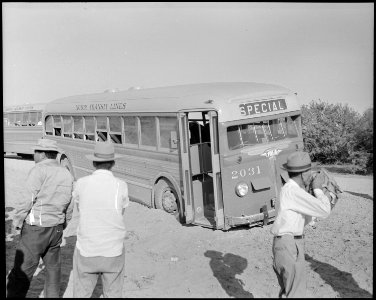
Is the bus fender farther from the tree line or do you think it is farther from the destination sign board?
the tree line

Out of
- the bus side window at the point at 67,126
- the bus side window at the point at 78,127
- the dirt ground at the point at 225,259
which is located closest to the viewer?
the dirt ground at the point at 225,259

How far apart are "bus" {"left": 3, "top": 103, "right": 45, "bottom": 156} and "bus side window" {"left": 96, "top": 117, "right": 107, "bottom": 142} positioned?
8.49 metres

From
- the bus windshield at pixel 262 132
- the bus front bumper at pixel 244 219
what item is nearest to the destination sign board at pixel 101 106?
the bus windshield at pixel 262 132

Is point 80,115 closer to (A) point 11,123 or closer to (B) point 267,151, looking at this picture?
(B) point 267,151

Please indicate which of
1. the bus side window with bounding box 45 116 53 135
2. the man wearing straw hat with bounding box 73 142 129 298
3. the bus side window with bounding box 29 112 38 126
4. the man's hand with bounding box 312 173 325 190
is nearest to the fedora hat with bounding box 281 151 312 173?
the man's hand with bounding box 312 173 325 190

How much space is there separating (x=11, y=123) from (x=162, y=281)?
18259 millimetres

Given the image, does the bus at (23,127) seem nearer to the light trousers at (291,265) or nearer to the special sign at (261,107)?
the special sign at (261,107)

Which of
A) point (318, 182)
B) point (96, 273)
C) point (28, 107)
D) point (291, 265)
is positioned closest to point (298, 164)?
point (318, 182)

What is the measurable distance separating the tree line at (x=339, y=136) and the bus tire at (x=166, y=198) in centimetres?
1045

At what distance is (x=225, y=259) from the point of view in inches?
262

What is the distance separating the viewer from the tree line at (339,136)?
17.2 m

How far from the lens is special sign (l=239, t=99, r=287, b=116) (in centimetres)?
779

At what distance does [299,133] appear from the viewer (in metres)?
8.62

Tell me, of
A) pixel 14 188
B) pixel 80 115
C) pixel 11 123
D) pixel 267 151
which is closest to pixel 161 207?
pixel 267 151
